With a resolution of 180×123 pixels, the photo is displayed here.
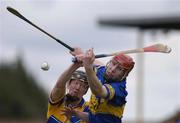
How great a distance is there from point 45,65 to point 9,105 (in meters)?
66.6

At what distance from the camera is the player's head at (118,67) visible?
13.8 metres

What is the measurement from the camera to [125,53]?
13.8 meters

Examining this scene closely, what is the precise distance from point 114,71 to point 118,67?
94 millimetres

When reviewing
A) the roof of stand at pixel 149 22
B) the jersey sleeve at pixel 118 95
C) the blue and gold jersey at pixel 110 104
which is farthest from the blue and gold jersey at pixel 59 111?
the roof of stand at pixel 149 22

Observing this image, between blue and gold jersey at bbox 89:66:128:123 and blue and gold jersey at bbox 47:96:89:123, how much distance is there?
659 millimetres

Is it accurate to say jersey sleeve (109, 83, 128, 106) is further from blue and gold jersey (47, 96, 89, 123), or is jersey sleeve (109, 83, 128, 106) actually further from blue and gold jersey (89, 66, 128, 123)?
blue and gold jersey (47, 96, 89, 123)

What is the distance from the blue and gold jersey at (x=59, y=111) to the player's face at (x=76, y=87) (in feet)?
0.75

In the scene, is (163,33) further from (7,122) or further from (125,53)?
(125,53)

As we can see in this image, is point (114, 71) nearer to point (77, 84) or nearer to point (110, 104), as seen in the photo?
point (110, 104)

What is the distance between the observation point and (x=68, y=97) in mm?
14898

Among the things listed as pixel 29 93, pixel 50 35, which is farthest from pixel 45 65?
pixel 29 93

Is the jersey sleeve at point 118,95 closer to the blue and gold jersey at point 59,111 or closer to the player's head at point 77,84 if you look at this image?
the player's head at point 77,84

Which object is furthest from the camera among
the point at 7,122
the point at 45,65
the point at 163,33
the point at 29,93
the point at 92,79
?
the point at 29,93

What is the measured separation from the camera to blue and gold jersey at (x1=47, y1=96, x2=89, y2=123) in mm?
14945
